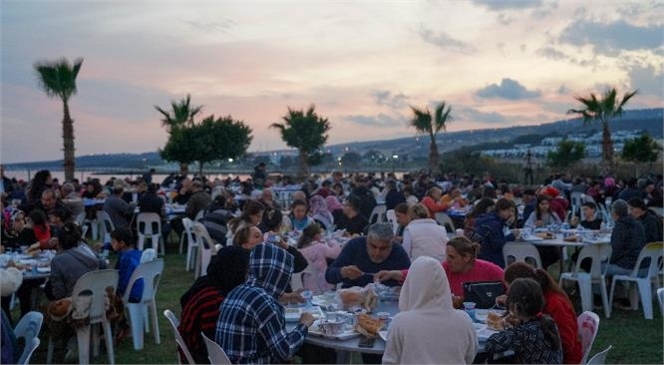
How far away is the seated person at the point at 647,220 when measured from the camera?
8461mm

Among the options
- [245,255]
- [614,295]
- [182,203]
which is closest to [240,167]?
[182,203]

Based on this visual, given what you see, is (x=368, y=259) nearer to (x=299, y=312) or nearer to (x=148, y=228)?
(x=299, y=312)

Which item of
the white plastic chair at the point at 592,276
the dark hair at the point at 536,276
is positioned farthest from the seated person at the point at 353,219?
the dark hair at the point at 536,276

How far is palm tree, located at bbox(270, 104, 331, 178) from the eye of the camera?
30.4 m

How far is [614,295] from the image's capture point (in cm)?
860

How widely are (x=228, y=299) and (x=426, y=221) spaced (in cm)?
386

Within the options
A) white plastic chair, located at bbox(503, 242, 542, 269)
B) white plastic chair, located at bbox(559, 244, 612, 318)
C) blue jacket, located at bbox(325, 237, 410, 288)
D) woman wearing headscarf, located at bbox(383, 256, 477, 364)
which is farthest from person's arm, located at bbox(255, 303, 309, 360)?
white plastic chair, located at bbox(559, 244, 612, 318)

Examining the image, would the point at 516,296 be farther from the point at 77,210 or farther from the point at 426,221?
the point at 77,210

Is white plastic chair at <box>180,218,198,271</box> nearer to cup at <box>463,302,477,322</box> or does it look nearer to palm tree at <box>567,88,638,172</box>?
cup at <box>463,302,477,322</box>

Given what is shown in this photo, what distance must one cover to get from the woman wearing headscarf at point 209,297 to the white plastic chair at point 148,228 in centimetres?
856

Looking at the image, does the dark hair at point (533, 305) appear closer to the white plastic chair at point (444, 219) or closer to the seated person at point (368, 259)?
the seated person at point (368, 259)

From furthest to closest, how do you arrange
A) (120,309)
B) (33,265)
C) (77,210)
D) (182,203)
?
(182,203), (77,210), (33,265), (120,309)

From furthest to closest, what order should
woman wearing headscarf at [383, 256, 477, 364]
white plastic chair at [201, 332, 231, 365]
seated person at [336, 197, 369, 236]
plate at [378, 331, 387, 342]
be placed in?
seated person at [336, 197, 369, 236]
plate at [378, 331, 387, 342]
white plastic chair at [201, 332, 231, 365]
woman wearing headscarf at [383, 256, 477, 364]

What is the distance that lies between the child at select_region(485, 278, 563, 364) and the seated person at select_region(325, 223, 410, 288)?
1.94m
